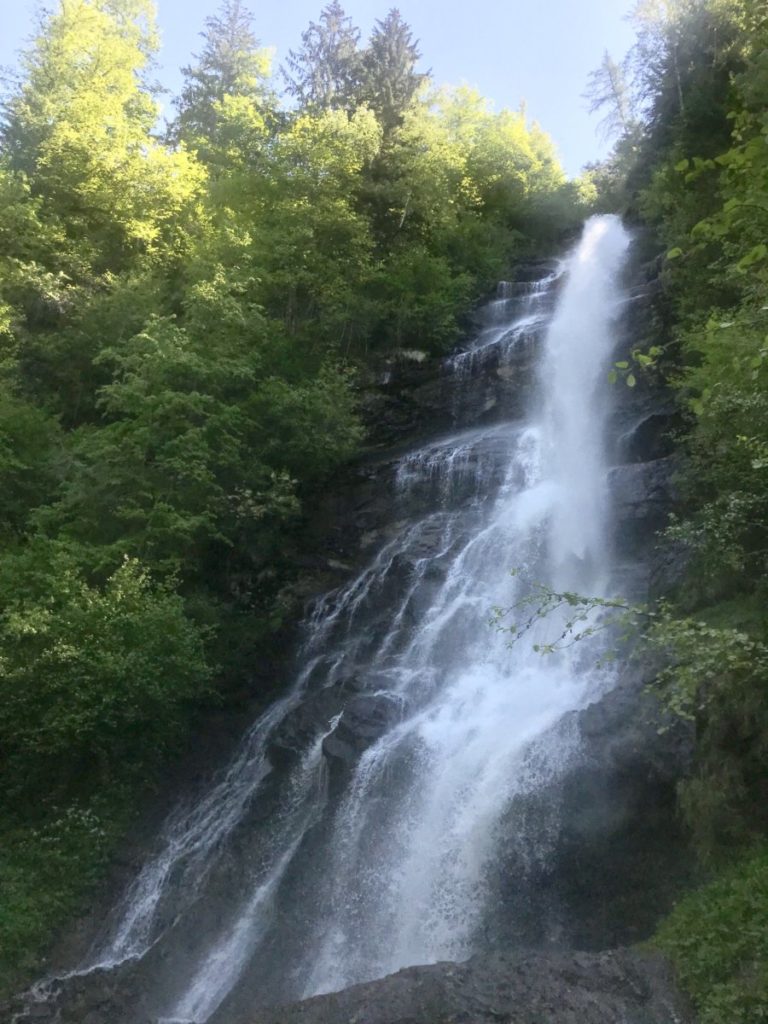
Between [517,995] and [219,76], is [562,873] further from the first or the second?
[219,76]

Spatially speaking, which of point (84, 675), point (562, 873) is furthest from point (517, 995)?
point (84, 675)

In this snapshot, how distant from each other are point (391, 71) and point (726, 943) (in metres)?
29.2

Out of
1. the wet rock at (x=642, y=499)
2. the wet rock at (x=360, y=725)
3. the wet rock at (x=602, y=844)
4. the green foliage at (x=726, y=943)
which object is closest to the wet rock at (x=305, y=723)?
the wet rock at (x=360, y=725)

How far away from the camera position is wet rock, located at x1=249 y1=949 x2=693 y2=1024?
19.8 ft

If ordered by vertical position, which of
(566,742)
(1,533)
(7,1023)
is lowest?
(7,1023)

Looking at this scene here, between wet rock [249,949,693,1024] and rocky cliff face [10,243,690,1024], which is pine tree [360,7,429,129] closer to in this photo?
rocky cliff face [10,243,690,1024]

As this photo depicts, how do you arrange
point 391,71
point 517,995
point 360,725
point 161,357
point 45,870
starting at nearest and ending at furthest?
point 517,995, point 45,870, point 360,725, point 161,357, point 391,71

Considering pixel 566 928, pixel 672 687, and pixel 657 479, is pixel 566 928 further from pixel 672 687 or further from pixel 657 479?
pixel 657 479

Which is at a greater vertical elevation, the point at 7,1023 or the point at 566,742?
the point at 566,742

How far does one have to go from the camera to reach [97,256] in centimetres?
1888

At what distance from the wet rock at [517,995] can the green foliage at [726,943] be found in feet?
0.68

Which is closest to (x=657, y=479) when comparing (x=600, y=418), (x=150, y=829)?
(x=600, y=418)

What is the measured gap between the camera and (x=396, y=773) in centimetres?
983

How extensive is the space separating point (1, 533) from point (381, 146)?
1811 centimetres
